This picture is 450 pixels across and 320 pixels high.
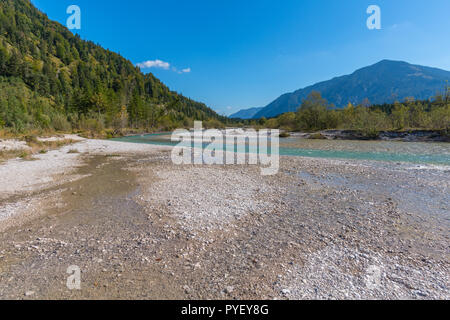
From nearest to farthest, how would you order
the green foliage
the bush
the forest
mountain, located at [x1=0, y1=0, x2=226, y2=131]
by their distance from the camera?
the forest, the green foliage, the bush, mountain, located at [x1=0, y1=0, x2=226, y2=131]

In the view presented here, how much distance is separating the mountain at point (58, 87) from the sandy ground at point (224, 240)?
48158 mm

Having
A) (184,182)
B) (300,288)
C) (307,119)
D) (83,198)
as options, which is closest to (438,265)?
(300,288)

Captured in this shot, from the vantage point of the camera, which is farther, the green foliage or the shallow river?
the green foliage

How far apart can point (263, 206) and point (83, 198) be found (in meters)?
8.81

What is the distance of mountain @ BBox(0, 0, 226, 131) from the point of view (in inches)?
2371

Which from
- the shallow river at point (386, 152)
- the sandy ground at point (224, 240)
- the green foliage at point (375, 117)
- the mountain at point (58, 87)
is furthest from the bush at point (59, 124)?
Answer: the green foliage at point (375, 117)

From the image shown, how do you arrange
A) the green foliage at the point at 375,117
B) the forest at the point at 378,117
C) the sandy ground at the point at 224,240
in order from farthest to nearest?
1. the green foliage at the point at 375,117
2. the forest at the point at 378,117
3. the sandy ground at the point at 224,240

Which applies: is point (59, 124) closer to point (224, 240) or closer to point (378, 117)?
point (224, 240)

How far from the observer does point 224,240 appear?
20.0 ft

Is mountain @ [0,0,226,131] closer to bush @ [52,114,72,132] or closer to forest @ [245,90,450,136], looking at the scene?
bush @ [52,114,72,132]

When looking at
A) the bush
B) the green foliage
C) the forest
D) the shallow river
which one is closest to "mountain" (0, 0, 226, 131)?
the bush

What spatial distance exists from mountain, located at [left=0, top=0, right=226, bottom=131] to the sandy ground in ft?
158

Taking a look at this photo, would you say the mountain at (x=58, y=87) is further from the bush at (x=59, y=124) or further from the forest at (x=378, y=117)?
the forest at (x=378, y=117)

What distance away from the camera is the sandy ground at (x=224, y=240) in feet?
13.6
